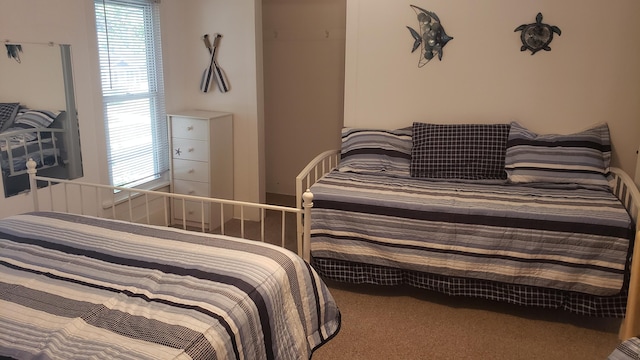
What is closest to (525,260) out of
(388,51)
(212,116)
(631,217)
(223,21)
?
(631,217)

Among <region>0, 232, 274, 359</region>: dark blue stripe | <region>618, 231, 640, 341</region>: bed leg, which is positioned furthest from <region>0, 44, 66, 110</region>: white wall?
<region>618, 231, 640, 341</region>: bed leg

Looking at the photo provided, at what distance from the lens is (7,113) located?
8.97ft

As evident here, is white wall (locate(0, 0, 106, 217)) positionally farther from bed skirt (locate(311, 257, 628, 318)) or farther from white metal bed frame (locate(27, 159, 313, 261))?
bed skirt (locate(311, 257, 628, 318))

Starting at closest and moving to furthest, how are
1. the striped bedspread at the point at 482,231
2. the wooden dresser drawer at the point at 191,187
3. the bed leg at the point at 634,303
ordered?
the bed leg at the point at 634,303
the striped bedspread at the point at 482,231
the wooden dresser drawer at the point at 191,187

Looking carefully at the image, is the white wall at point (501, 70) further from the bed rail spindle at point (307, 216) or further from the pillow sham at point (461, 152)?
the bed rail spindle at point (307, 216)

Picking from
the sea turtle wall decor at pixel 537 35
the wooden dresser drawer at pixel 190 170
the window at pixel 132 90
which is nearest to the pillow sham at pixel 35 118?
the window at pixel 132 90

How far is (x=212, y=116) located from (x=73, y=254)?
1.95 metres

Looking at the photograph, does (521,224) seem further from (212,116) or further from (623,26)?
(212,116)

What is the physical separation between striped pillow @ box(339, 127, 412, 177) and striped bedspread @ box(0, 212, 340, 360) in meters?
1.34

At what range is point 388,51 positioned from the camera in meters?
3.41

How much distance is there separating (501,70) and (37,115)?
2794 millimetres

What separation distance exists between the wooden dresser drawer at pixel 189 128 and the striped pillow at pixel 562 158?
6.89 ft

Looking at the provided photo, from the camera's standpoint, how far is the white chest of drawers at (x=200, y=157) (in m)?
3.77

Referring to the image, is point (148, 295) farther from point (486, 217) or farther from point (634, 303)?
point (486, 217)
